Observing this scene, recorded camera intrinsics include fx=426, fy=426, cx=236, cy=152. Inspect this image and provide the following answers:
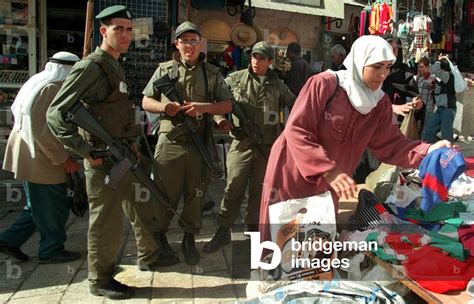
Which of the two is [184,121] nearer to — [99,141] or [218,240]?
[99,141]

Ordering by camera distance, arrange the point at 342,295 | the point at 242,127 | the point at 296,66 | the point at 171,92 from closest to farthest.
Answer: the point at 342,295, the point at 171,92, the point at 242,127, the point at 296,66

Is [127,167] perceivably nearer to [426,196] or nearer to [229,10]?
[426,196]

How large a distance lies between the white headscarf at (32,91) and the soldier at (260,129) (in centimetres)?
139

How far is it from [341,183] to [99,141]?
61.9 inches

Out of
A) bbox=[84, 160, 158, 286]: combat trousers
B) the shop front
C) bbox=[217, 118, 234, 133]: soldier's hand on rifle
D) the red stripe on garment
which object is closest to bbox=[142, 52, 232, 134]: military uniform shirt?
bbox=[217, 118, 234, 133]: soldier's hand on rifle

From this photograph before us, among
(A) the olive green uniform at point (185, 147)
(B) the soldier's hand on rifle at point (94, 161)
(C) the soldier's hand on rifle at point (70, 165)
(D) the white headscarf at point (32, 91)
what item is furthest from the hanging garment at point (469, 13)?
(B) the soldier's hand on rifle at point (94, 161)

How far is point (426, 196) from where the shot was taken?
2.54m

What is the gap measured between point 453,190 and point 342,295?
180cm

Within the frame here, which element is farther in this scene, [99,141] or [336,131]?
[99,141]

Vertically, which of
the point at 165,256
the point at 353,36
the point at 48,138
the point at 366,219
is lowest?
the point at 165,256

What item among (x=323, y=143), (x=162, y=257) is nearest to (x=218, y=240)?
(x=162, y=257)

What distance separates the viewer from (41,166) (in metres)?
3.34

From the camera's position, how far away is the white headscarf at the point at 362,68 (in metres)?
2.21

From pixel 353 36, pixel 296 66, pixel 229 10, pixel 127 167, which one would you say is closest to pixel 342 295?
pixel 127 167
